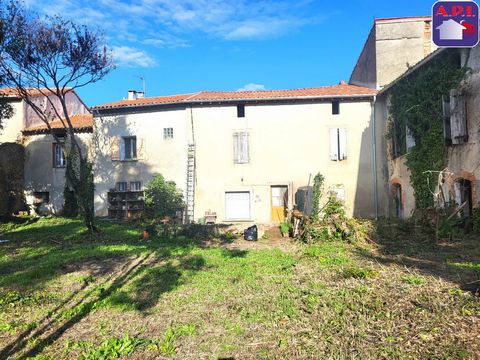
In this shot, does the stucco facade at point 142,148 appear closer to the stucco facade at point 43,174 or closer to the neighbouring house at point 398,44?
the stucco facade at point 43,174

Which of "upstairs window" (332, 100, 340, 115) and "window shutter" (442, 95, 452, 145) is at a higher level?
"upstairs window" (332, 100, 340, 115)

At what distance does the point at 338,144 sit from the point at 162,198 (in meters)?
8.84

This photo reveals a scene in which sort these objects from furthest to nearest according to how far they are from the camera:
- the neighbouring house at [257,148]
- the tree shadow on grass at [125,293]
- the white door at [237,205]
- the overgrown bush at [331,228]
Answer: the white door at [237,205] → the neighbouring house at [257,148] → the overgrown bush at [331,228] → the tree shadow on grass at [125,293]

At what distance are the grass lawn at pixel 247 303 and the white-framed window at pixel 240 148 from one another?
7.93 meters

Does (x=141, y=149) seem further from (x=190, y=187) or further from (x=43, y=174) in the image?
(x=43, y=174)

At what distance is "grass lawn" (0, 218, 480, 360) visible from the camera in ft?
13.4

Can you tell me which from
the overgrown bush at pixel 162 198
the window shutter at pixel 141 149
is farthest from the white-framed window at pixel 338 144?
the window shutter at pixel 141 149

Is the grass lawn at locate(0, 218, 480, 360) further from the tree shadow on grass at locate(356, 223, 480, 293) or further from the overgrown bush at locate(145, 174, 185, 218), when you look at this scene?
the overgrown bush at locate(145, 174, 185, 218)

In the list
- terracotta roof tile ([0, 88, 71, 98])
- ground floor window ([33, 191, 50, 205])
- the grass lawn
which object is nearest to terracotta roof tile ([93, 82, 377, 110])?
terracotta roof tile ([0, 88, 71, 98])

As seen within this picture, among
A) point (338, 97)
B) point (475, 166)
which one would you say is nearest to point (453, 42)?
point (475, 166)

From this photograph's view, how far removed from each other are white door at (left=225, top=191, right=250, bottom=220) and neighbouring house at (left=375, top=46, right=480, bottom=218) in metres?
7.03

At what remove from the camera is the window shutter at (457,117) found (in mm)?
10552

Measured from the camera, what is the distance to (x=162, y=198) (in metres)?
16.6

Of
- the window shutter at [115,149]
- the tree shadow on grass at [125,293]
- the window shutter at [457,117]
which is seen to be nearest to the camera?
the tree shadow on grass at [125,293]
